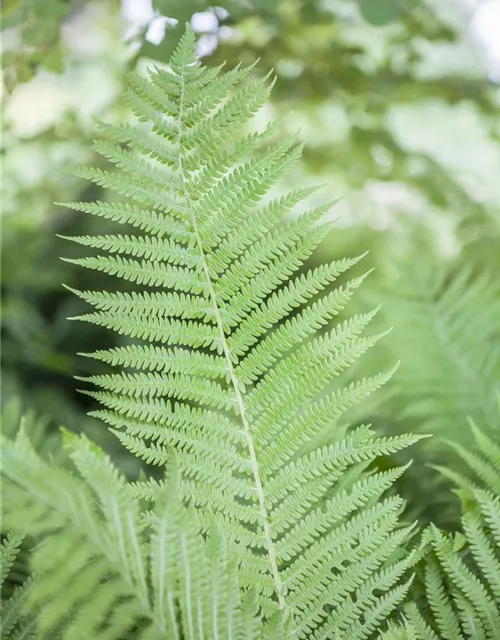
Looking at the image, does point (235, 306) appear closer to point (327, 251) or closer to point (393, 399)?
point (393, 399)

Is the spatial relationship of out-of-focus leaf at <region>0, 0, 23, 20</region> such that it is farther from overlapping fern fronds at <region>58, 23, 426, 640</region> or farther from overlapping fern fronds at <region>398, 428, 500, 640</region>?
overlapping fern fronds at <region>398, 428, 500, 640</region>

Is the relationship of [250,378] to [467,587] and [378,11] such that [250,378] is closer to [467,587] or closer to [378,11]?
[467,587]

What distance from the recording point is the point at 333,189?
230 cm

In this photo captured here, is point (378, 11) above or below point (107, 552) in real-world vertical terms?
above

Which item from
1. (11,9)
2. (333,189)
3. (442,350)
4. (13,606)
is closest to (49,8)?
(11,9)

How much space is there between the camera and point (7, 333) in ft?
5.50

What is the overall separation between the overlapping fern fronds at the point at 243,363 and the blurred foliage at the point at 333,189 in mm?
246

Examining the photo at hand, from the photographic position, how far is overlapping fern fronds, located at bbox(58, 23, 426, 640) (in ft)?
1.33

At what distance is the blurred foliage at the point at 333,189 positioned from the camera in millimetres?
815

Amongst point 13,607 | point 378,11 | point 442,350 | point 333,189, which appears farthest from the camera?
point 333,189

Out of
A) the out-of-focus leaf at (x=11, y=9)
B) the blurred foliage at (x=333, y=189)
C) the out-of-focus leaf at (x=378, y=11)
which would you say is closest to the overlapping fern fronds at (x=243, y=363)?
the blurred foliage at (x=333, y=189)

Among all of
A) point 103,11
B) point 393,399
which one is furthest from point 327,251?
point 103,11

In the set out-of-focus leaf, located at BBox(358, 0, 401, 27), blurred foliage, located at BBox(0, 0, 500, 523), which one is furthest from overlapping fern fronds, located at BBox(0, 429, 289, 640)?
out-of-focus leaf, located at BBox(358, 0, 401, 27)

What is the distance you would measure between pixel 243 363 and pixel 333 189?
1961 mm
